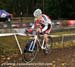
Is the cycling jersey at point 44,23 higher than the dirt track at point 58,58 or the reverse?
higher

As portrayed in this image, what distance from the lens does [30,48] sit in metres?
11.5

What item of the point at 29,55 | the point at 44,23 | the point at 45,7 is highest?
the point at 44,23

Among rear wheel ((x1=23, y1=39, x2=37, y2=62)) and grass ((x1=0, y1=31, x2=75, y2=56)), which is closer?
rear wheel ((x1=23, y1=39, x2=37, y2=62))

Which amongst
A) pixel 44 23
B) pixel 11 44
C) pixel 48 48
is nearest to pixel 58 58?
pixel 48 48

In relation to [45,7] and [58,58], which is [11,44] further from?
[45,7]

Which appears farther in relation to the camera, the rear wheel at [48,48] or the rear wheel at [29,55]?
the rear wheel at [48,48]

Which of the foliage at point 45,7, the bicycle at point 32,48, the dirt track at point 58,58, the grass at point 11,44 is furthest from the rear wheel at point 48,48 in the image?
the foliage at point 45,7

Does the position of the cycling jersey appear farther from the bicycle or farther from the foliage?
the foliage

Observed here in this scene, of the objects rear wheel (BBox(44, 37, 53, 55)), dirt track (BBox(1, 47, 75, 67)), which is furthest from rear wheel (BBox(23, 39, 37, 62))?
rear wheel (BBox(44, 37, 53, 55))

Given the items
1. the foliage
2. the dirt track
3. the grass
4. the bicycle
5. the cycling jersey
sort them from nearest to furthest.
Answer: the dirt track
the bicycle
the cycling jersey
the grass
the foliage

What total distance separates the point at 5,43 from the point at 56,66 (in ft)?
13.9

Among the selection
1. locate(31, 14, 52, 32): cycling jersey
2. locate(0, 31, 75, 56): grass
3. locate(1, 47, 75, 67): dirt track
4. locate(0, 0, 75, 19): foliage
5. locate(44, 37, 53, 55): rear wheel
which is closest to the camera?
locate(1, 47, 75, 67): dirt track

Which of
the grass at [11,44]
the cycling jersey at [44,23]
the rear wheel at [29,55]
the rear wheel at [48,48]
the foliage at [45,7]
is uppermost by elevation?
the cycling jersey at [44,23]

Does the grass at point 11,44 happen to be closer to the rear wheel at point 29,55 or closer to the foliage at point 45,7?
the rear wheel at point 29,55
